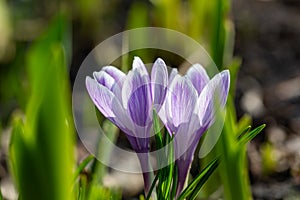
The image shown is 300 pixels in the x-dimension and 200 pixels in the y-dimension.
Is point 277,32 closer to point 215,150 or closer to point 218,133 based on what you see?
point 215,150

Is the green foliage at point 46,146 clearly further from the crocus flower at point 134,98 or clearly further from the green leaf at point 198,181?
the green leaf at point 198,181

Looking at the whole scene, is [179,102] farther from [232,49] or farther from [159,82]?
[232,49]

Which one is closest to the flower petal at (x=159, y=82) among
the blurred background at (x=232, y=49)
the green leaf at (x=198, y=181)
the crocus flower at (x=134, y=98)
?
the crocus flower at (x=134, y=98)

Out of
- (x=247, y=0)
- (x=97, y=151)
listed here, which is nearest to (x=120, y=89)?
(x=97, y=151)

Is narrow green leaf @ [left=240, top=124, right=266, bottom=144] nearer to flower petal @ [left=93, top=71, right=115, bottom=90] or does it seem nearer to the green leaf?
the green leaf

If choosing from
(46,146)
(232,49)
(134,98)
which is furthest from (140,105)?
(232,49)
